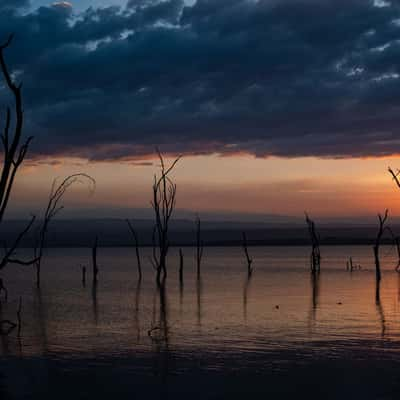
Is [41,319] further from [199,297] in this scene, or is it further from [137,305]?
[199,297]

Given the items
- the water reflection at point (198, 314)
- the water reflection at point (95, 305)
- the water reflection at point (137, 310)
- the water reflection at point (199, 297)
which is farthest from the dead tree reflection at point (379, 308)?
the water reflection at point (95, 305)

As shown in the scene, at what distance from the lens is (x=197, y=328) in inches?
700

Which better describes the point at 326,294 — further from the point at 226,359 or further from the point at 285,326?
the point at 226,359

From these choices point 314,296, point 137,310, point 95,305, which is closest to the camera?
point 137,310

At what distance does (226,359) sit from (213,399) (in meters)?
3.03

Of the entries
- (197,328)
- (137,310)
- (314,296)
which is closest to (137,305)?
(137,310)

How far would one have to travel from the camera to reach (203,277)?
38.8 meters

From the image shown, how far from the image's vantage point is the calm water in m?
13.1

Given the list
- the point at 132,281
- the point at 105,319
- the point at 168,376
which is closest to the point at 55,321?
the point at 105,319

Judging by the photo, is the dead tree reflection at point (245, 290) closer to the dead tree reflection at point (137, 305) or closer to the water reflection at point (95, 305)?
the dead tree reflection at point (137, 305)

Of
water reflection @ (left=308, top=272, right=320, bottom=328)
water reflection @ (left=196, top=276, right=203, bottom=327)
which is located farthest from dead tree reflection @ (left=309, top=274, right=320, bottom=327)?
water reflection @ (left=196, top=276, right=203, bottom=327)

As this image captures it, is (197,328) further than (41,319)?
No

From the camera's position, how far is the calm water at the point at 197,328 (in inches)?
515

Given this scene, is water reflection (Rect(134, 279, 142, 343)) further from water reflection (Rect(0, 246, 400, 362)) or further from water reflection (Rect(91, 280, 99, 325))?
water reflection (Rect(91, 280, 99, 325))
